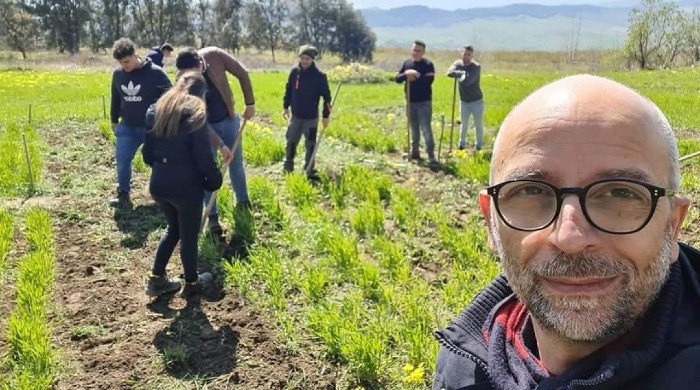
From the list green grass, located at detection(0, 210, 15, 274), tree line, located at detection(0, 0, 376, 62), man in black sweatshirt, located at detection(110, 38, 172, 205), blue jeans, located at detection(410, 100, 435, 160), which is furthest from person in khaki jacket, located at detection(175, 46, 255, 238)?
tree line, located at detection(0, 0, 376, 62)

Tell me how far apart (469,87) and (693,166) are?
11.8 ft

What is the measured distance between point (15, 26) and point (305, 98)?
56.7 metres

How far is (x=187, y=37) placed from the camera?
210 feet

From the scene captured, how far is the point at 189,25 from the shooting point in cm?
6419

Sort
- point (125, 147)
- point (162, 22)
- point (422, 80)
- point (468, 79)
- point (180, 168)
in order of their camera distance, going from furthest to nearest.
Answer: point (162, 22)
point (468, 79)
point (422, 80)
point (125, 147)
point (180, 168)

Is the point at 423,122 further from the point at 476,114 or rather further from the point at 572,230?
the point at 572,230

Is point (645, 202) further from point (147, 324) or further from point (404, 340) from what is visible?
point (147, 324)

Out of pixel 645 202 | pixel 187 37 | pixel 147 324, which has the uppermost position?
pixel 187 37

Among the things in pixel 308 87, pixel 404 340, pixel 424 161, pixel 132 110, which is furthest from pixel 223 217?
pixel 424 161

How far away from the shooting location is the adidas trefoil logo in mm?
6926

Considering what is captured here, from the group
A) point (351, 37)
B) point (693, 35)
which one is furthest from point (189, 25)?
point (693, 35)

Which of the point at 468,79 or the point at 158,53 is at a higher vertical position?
the point at 158,53

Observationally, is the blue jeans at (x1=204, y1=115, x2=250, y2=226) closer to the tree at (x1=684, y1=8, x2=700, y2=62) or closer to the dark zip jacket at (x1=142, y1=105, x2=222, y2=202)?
the dark zip jacket at (x1=142, y1=105, x2=222, y2=202)

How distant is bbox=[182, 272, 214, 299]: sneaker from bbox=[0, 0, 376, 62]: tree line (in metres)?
57.3
